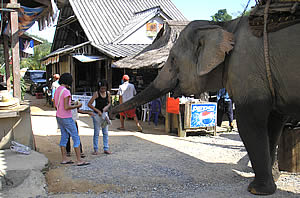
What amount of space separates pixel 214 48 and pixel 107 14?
1640cm

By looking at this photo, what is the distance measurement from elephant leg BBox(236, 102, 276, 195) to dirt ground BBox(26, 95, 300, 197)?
271mm

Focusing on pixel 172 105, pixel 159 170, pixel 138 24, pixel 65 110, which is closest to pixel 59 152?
pixel 65 110

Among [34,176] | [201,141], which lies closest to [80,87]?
[201,141]

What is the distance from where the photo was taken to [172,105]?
9703mm

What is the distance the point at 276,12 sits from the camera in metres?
3.70

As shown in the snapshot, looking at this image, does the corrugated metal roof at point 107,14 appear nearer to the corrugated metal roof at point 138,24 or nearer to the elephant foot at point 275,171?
the corrugated metal roof at point 138,24

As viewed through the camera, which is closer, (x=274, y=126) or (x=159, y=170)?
(x=274, y=126)

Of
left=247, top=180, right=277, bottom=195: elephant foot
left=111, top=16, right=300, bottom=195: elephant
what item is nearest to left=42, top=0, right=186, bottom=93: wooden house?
left=111, top=16, right=300, bottom=195: elephant

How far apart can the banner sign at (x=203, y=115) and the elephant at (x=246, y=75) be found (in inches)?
184

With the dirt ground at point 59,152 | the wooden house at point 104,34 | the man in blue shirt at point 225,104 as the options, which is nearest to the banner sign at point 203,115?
the man in blue shirt at point 225,104

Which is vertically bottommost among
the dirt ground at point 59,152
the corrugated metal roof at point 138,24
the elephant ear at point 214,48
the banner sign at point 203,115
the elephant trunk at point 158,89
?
the dirt ground at point 59,152

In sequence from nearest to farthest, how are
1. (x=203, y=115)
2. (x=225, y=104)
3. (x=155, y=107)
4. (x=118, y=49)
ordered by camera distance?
(x=203, y=115) < (x=225, y=104) < (x=155, y=107) < (x=118, y=49)

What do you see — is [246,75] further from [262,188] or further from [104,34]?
[104,34]

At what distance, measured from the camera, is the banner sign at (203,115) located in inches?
365
